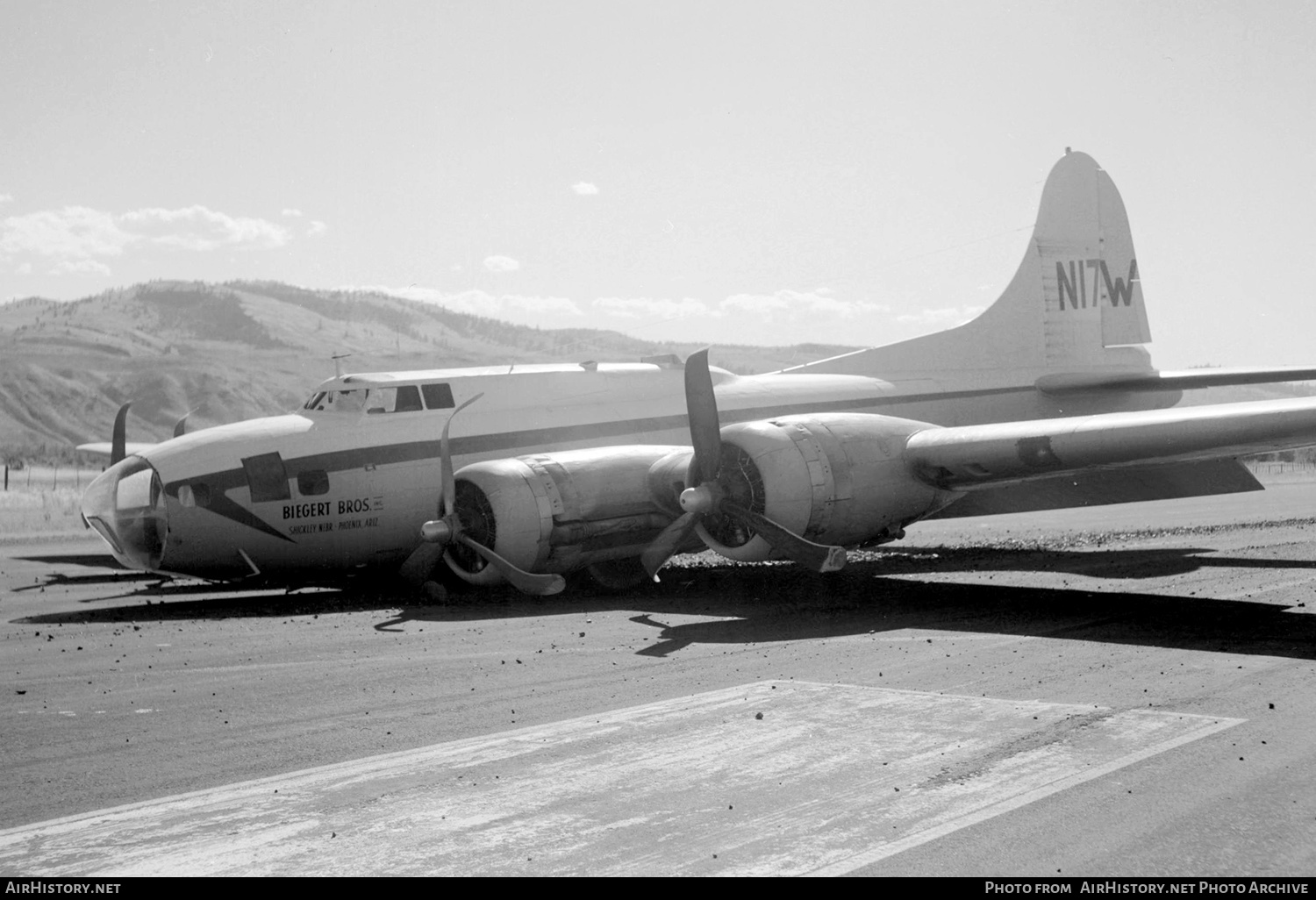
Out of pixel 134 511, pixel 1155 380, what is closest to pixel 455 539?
pixel 134 511

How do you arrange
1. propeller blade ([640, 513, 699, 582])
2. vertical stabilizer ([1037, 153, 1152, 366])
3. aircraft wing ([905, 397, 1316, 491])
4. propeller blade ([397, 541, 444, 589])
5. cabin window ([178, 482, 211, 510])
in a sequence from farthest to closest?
vertical stabilizer ([1037, 153, 1152, 366]) → propeller blade ([397, 541, 444, 589]) → cabin window ([178, 482, 211, 510]) → propeller blade ([640, 513, 699, 582]) → aircraft wing ([905, 397, 1316, 491])

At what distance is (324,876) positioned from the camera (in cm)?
631

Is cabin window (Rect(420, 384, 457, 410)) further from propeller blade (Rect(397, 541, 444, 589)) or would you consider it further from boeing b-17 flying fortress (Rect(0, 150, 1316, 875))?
propeller blade (Rect(397, 541, 444, 589))

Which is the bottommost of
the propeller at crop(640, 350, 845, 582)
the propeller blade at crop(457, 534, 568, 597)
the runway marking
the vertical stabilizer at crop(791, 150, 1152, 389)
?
the runway marking

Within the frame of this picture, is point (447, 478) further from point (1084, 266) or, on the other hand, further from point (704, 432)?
point (1084, 266)

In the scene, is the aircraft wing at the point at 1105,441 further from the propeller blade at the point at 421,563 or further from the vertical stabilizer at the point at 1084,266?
the vertical stabilizer at the point at 1084,266

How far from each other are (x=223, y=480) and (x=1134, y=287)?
1937cm

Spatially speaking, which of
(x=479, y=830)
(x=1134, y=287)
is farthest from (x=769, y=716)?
(x=1134, y=287)

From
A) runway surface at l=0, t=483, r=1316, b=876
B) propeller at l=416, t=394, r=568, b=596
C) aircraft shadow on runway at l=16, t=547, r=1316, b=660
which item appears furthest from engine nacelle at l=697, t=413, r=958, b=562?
propeller at l=416, t=394, r=568, b=596

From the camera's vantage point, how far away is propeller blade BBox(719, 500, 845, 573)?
55.3 ft

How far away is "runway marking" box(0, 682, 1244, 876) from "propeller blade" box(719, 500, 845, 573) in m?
6.60

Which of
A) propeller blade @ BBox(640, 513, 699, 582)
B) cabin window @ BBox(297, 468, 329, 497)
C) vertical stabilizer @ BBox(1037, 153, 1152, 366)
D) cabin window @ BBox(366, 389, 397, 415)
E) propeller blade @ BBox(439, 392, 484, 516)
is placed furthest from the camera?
vertical stabilizer @ BBox(1037, 153, 1152, 366)

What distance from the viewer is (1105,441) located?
53.6 feet

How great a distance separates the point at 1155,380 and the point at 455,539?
14283 millimetres
